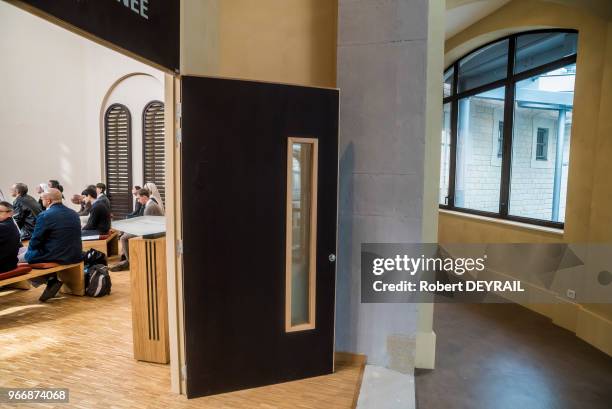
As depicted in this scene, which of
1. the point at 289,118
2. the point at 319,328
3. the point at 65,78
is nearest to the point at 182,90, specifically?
the point at 289,118

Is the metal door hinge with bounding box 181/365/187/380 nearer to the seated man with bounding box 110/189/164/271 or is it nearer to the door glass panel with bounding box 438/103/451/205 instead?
the seated man with bounding box 110/189/164/271

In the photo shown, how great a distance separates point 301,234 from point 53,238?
10.6 feet

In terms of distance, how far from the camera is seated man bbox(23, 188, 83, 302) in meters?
4.39

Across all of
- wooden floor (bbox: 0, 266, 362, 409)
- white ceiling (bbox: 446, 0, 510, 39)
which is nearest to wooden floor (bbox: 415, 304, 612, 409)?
wooden floor (bbox: 0, 266, 362, 409)

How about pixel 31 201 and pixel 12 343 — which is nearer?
pixel 12 343

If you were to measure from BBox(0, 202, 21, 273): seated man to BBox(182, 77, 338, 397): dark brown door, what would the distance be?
261 cm

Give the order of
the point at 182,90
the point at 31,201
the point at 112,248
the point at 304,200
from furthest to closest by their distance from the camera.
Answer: the point at 112,248 → the point at 31,201 → the point at 304,200 → the point at 182,90

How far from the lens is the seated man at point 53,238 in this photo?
439cm

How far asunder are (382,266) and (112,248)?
5.54 metres

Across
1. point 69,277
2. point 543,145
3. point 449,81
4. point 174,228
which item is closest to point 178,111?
point 174,228

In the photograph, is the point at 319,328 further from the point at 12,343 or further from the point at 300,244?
the point at 12,343

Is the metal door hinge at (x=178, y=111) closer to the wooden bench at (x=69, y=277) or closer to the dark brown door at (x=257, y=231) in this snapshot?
the dark brown door at (x=257, y=231)

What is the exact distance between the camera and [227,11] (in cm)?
343

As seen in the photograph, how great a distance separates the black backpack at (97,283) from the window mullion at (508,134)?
5.48 meters
